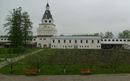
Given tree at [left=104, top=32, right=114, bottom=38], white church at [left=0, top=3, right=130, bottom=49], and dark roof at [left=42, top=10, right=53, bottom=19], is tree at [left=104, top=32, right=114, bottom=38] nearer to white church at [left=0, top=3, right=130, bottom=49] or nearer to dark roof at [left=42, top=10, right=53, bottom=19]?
white church at [left=0, top=3, right=130, bottom=49]

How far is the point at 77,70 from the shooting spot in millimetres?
25578

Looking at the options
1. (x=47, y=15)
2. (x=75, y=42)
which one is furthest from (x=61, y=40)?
(x=47, y=15)

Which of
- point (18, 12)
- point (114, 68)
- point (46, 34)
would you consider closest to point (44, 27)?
point (46, 34)

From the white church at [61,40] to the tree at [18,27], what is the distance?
25.3m

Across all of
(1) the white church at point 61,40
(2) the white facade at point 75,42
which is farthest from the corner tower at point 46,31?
(2) the white facade at point 75,42

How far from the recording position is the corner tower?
10150cm

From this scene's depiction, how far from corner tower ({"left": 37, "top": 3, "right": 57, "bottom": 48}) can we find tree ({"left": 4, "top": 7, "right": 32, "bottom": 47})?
30571mm

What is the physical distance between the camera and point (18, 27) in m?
65.9

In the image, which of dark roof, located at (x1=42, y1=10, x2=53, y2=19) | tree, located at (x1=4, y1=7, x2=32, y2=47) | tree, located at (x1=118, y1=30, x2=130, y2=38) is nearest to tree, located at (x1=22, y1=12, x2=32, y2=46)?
tree, located at (x1=4, y1=7, x2=32, y2=47)

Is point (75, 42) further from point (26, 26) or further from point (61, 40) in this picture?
point (26, 26)

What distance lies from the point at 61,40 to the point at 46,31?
323 inches

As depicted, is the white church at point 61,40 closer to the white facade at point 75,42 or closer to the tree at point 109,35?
the white facade at point 75,42

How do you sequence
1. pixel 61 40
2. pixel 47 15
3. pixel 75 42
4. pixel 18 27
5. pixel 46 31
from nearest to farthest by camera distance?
pixel 18 27, pixel 75 42, pixel 61 40, pixel 46 31, pixel 47 15
